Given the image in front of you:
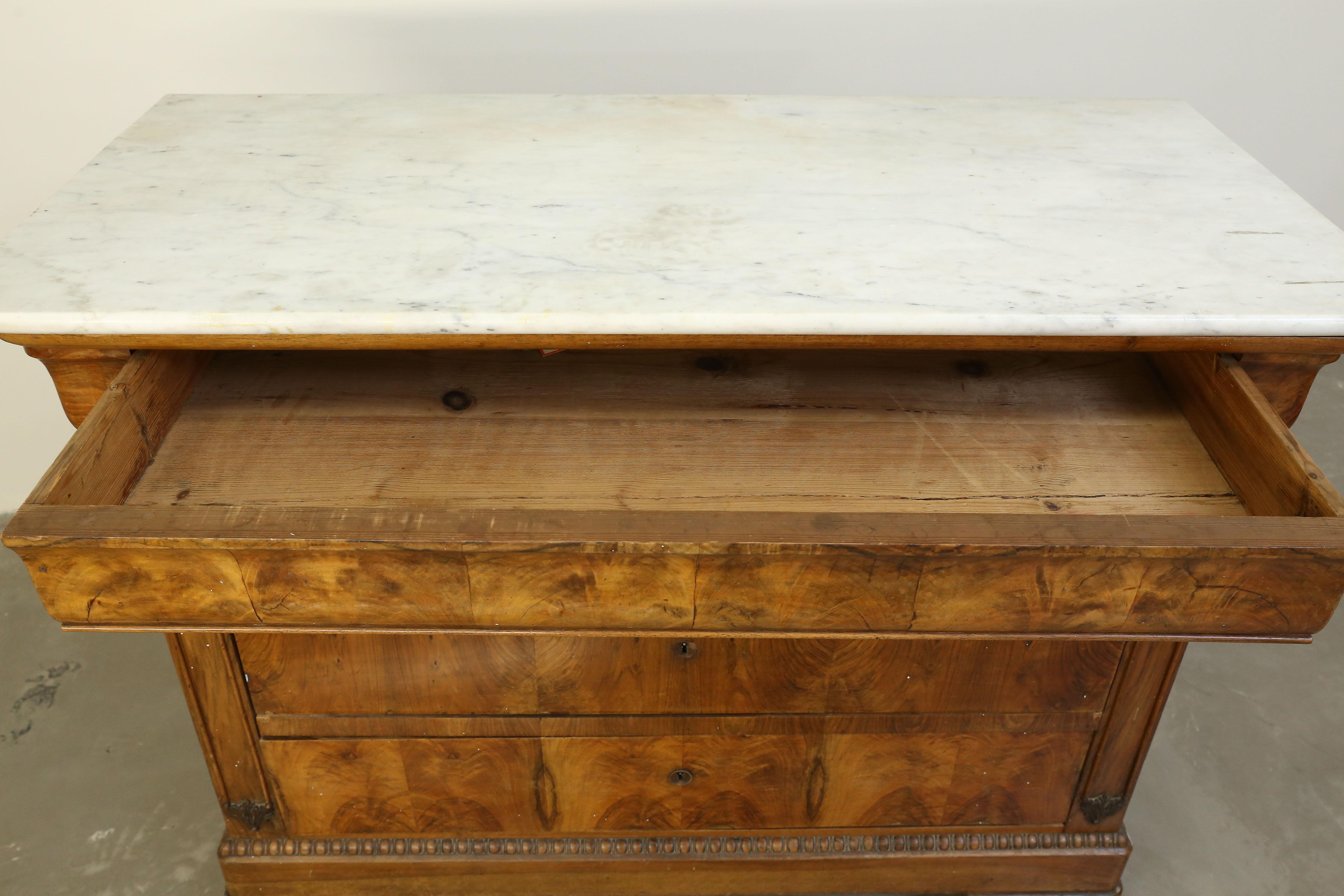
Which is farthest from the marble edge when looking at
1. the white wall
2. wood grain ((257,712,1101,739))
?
the white wall

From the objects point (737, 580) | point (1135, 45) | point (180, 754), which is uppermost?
point (1135, 45)

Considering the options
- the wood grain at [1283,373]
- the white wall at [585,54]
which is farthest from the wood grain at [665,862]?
the white wall at [585,54]

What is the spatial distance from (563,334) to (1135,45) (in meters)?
1.58

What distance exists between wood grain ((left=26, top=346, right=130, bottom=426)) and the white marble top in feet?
0.29

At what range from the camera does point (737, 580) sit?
3.13 feet

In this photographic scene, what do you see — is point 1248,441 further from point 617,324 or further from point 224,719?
point 224,719

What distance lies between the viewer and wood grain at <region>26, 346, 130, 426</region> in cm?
109

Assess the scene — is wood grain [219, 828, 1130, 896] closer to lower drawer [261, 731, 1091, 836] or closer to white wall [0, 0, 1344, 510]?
lower drawer [261, 731, 1091, 836]

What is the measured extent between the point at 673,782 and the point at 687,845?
0.13m

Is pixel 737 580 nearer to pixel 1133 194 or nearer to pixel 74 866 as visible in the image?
pixel 1133 194

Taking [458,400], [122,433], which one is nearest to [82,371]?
[122,433]

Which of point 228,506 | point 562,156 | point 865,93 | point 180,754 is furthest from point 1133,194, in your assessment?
point 180,754

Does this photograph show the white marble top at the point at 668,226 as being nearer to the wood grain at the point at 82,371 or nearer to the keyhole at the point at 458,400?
the wood grain at the point at 82,371

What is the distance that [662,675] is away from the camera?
123 cm
